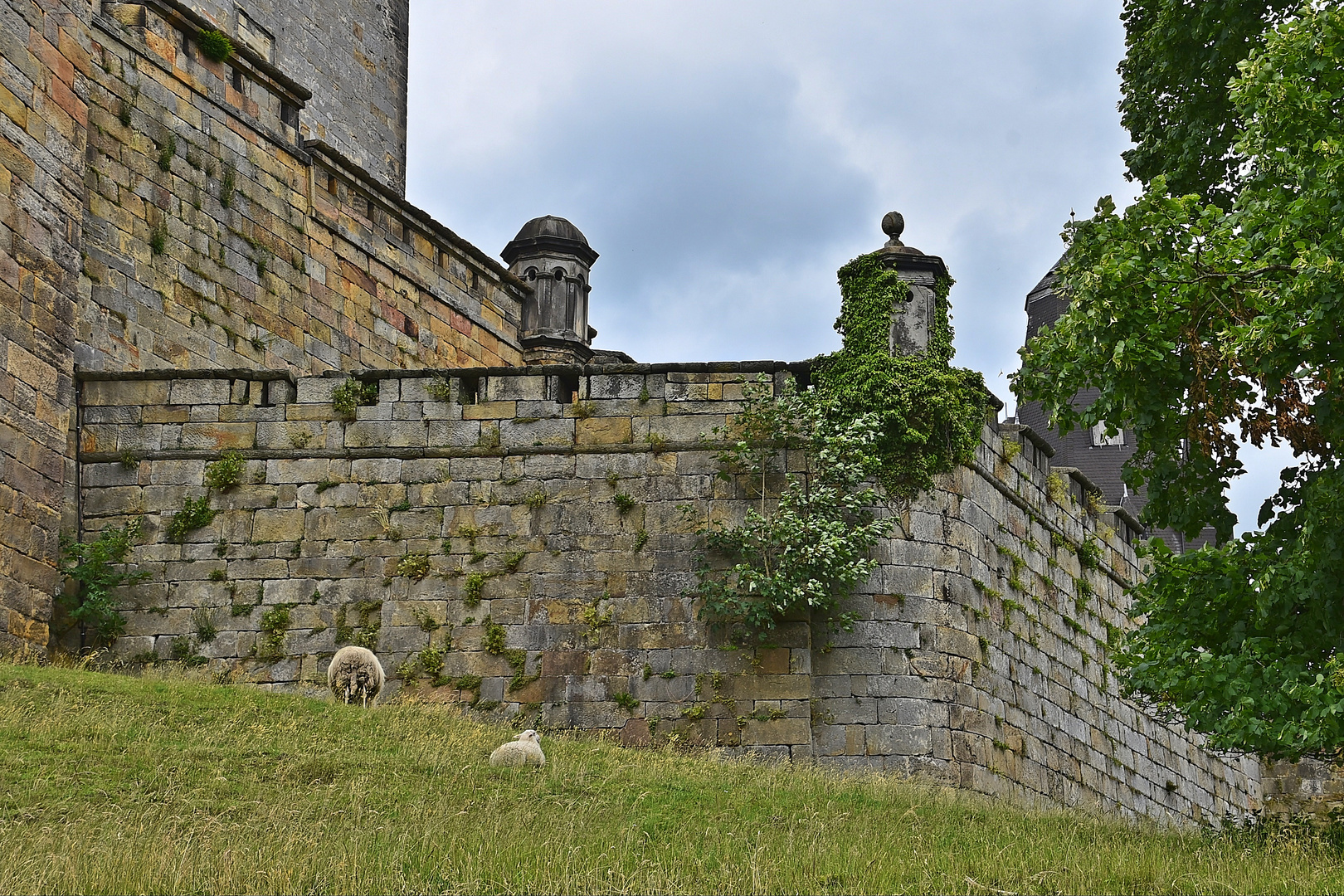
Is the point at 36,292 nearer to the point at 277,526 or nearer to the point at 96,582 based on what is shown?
the point at 96,582

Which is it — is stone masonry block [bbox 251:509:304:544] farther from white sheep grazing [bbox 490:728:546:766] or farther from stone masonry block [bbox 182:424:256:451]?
white sheep grazing [bbox 490:728:546:766]

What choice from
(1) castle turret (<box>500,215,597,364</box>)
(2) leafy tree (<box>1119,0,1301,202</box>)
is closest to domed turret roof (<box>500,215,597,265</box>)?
(1) castle turret (<box>500,215,597,364</box>)

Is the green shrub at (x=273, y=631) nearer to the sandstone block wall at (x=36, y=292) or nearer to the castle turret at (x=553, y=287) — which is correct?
the sandstone block wall at (x=36, y=292)

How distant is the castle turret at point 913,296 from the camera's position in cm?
1470

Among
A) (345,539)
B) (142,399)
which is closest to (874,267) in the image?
(345,539)

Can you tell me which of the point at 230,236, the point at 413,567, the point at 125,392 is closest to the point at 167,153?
the point at 230,236

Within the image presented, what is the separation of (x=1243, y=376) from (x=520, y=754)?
5.38 meters

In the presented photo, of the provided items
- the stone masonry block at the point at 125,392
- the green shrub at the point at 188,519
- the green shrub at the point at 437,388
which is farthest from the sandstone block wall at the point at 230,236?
the green shrub at the point at 437,388

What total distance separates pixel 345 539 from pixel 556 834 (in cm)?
611

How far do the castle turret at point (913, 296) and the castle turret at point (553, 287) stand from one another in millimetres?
7406

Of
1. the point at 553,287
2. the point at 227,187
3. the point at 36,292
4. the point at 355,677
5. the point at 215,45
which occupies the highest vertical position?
the point at 215,45

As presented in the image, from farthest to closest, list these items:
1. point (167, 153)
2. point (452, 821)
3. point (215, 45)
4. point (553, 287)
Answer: point (553, 287), point (215, 45), point (167, 153), point (452, 821)

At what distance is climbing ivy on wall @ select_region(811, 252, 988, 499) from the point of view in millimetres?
14234

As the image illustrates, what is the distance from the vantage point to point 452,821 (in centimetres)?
916
